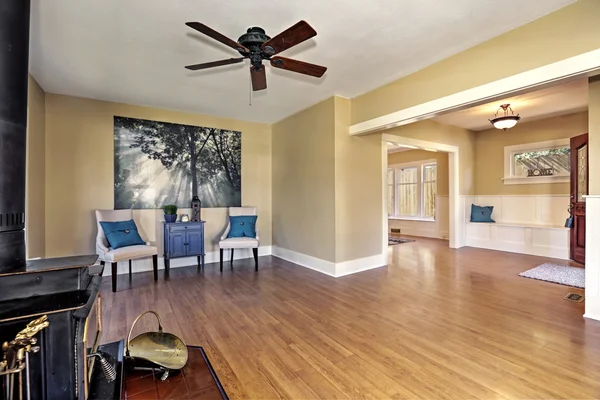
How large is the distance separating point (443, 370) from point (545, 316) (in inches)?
63.4

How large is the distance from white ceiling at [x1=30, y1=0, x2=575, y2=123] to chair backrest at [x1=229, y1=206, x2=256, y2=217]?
6.56 feet

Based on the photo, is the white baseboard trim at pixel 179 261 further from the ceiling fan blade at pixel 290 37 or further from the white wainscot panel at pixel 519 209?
the white wainscot panel at pixel 519 209

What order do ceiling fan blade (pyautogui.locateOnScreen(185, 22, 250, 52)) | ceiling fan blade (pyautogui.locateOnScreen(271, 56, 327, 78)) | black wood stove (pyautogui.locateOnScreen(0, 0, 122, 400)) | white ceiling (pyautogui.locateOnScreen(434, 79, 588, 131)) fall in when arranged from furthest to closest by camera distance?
white ceiling (pyautogui.locateOnScreen(434, 79, 588, 131)) → ceiling fan blade (pyautogui.locateOnScreen(271, 56, 327, 78)) → ceiling fan blade (pyautogui.locateOnScreen(185, 22, 250, 52)) → black wood stove (pyautogui.locateOnScreen(0, 0, 122, 400))

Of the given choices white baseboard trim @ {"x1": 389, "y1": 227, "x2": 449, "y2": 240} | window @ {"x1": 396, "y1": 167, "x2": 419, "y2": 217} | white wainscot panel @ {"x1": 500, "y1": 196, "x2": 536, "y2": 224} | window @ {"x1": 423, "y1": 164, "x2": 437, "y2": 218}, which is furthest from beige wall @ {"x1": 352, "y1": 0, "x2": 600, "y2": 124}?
window @ {"x1": 396, "y1": 167, "x2": 419, "y2": 217}

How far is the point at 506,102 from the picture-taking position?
477 cm

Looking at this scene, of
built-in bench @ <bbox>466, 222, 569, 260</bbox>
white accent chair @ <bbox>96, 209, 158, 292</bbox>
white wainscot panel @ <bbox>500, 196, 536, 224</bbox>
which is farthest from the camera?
white wainscot panel @ <bbox>500, 196, 536, 224</bbox>

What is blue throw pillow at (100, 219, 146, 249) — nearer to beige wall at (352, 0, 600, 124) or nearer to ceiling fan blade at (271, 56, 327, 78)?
ceiling fan blade at (271, 56, 327, 78)

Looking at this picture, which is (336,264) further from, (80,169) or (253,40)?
(80,169)

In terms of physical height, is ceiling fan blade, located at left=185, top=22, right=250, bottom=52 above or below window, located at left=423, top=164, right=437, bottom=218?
above

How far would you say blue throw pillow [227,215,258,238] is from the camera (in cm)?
492

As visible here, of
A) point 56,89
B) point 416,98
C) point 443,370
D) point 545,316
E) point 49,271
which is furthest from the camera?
point 56,89

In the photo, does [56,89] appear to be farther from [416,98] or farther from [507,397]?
[507,397]

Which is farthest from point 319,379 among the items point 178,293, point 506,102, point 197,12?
point 506,102

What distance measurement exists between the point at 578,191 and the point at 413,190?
13.3ft
